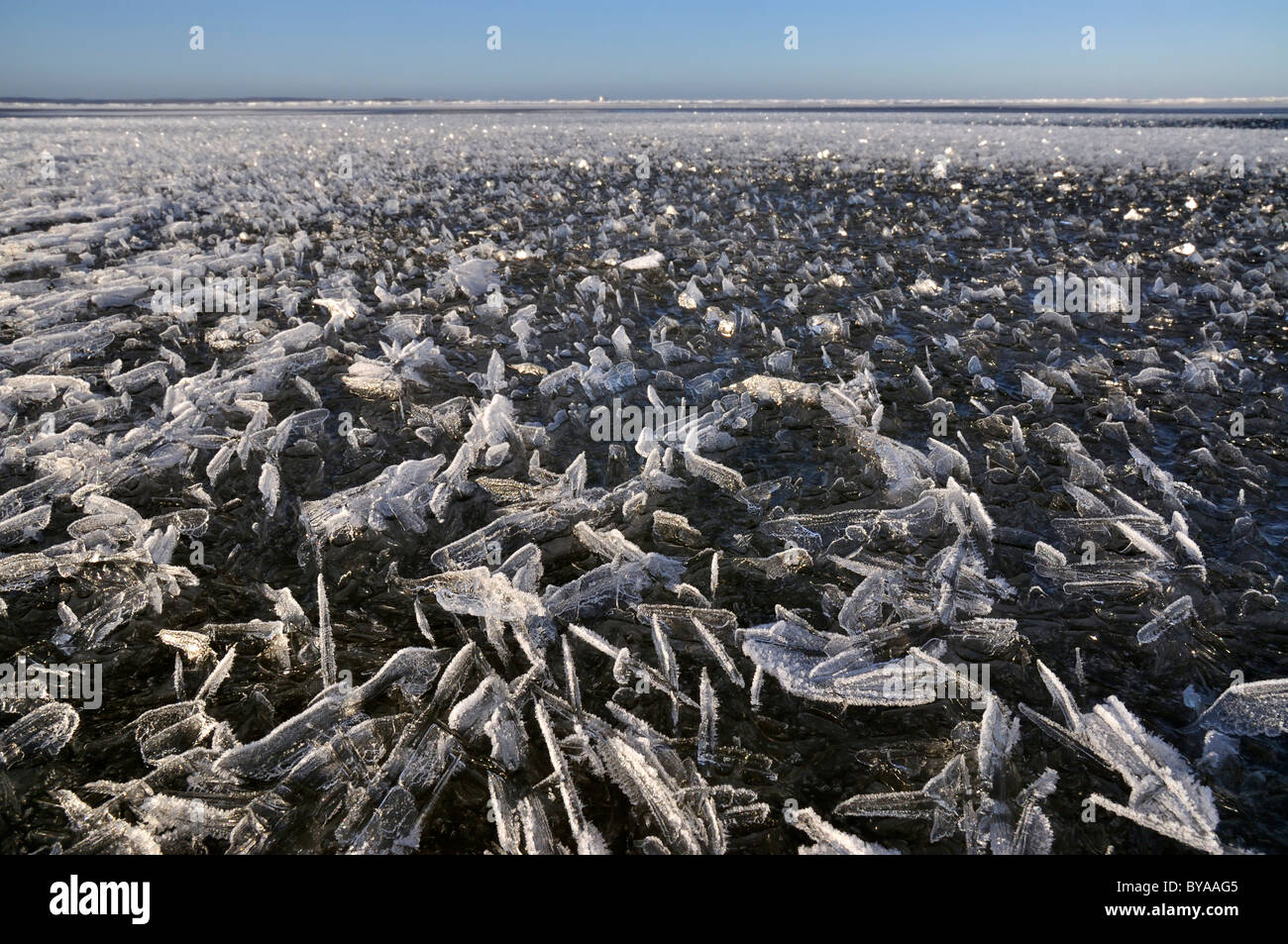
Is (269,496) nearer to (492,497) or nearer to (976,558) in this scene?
(492,497)

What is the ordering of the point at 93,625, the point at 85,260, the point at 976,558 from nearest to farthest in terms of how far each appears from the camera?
1. the point at 93,625
2. the point at 976,558
3. the point at 85,260

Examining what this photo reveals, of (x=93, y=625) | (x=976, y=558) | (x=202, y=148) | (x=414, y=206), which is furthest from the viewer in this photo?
(x=202, y=148)

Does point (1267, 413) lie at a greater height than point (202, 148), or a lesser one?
lesser

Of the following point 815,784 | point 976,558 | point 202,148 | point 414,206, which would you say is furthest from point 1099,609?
point 202,148

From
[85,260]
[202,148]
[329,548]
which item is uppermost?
[202,148]

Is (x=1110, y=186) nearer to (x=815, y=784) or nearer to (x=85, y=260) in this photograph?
(x=815, y=784)
